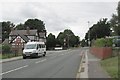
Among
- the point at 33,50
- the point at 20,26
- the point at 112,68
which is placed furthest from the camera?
the point at 20,26

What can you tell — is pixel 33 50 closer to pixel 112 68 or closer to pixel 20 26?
pixel 112 68

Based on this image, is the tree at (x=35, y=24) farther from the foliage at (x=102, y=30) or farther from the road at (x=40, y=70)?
the road at (x=40, y=70)

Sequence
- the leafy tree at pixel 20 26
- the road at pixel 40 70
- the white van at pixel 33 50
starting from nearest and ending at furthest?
the road at pixel 40 70, the white van at pixel 33 50, the leafy tree at pixel 20 26

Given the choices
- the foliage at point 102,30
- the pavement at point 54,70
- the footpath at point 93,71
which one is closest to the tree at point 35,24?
the foliage at point 102,30

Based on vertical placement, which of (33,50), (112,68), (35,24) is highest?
(35,24)

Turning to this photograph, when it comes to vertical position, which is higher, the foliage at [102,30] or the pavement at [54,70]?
the foliage at [102,30]

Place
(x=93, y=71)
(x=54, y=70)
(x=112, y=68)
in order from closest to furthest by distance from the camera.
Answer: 1. (x=93, y=71)
2. (x=112, y=68)
3. (x=54, y=70)

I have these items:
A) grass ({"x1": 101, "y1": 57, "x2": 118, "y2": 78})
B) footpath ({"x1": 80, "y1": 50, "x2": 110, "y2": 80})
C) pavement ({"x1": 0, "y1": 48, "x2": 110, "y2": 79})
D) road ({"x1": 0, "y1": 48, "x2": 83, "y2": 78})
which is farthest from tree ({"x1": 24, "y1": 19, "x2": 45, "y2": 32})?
grass ({"x1": 101, "y1": 57, "x2": 118, "y2": 78})

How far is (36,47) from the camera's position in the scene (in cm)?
4397

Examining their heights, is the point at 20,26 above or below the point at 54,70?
above

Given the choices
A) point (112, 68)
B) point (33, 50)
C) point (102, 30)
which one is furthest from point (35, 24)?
point (112, 68)

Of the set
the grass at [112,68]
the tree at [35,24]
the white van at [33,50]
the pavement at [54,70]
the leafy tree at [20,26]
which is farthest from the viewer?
the leafy tree at [20,26]

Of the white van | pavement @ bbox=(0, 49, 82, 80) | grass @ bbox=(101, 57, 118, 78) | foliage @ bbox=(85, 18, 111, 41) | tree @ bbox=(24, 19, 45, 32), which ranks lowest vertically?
pavement @ bbox=(0, 49, 82, 80)

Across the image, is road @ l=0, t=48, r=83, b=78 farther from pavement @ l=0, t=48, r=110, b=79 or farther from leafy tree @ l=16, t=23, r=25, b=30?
leafy tree @ l=16, t=23, r=25, b=30
